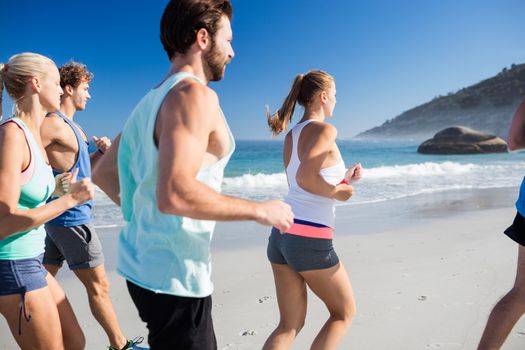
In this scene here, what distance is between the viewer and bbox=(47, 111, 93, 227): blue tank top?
312 centimetres

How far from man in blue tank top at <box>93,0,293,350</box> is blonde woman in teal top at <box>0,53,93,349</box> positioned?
591 millimetres

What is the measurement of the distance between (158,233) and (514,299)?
207 cm

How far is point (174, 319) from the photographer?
5.25 ft

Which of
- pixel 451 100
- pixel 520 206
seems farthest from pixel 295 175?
pixel 451 100

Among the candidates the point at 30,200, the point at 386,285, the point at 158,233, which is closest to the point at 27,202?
the point at 30,200

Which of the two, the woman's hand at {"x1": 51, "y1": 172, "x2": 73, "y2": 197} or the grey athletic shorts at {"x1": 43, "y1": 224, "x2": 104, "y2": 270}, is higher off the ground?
the woman's hand at {"x1": 51, "y1": 172, "x2": 73, "y2": 197}

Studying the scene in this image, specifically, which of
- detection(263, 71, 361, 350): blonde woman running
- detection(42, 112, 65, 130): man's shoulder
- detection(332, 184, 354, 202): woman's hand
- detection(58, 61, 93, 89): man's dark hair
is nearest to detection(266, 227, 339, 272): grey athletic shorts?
detection(263, 71, 361, 350): blonde woman running

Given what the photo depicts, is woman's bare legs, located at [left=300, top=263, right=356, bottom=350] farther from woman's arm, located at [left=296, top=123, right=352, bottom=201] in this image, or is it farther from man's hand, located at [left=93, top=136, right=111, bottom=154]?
man's hand, located at [left=93, top=136, right=111, bottom=154]

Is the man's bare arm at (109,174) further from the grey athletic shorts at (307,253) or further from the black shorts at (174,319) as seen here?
the grey athletic shorts at (307,253)

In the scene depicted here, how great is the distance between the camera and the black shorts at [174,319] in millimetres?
1599

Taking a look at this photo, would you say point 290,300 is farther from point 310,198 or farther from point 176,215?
point 176,215

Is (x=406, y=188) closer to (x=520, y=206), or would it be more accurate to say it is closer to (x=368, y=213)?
(x=368, y=213)

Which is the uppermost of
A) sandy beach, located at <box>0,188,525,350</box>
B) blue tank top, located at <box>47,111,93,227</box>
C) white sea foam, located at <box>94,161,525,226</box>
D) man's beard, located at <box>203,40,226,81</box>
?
man's beard, located at <box>203,40,226,81</box>

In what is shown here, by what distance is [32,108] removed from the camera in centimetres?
227
